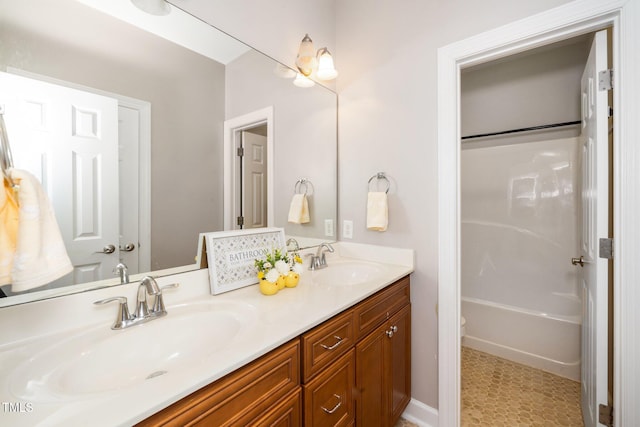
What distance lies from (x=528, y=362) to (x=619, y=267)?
145 cm

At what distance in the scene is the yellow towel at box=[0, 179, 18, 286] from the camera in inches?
24.5

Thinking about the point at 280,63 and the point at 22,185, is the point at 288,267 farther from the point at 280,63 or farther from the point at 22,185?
the point at 280,63

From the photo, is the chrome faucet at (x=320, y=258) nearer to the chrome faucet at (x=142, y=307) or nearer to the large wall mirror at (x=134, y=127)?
the large wall mirror at (x=134, y=127)

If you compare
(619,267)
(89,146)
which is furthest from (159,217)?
(619,267)

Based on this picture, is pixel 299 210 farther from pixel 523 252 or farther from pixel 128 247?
pixel 523 252

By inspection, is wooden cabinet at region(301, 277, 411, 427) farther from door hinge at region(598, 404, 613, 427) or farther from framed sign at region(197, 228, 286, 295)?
door hinge at region(598, 404, 613, 427)

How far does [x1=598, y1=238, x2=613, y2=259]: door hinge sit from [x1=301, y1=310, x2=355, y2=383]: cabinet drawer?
1.11m

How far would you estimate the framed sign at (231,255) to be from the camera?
46.3 inches

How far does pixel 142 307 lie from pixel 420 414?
159 cm

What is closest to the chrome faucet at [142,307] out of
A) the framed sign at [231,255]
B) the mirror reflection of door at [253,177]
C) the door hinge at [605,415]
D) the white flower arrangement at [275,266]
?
the framed sign at [231,255]

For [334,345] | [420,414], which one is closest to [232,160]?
[334,345]

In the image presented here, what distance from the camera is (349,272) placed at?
1.76 m

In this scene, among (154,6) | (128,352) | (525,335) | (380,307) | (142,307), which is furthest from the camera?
(525,335)

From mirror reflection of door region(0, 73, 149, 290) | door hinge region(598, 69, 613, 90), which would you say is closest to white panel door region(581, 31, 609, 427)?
door hinge region(598, 69, 613, 90)
